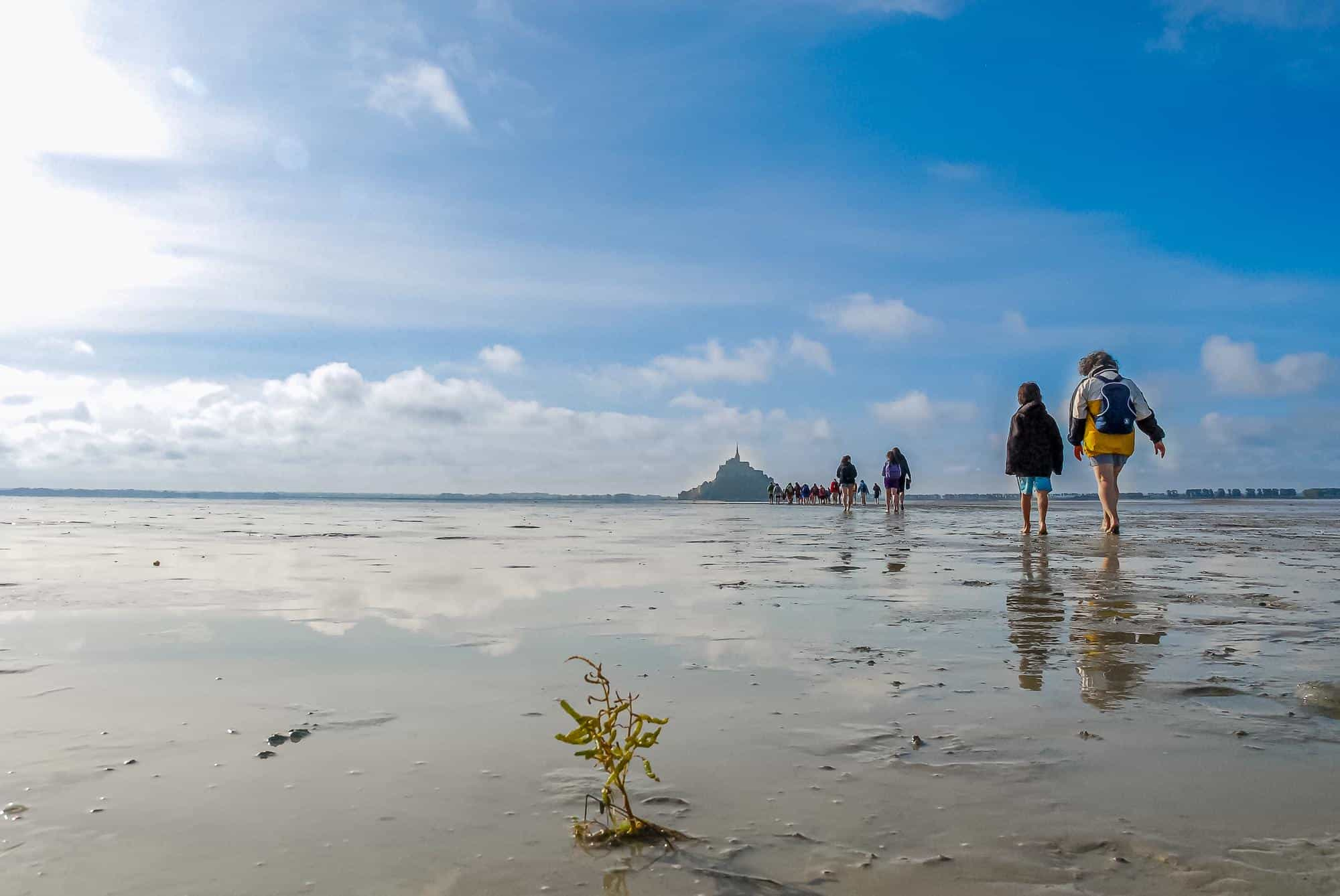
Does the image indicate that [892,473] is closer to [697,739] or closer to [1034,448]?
[1034,448]

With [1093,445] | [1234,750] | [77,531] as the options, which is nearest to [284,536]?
[77,531]

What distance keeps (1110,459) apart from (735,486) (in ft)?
440

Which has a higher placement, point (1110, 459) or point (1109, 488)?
point (1110, 459)

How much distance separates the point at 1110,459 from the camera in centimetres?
1188

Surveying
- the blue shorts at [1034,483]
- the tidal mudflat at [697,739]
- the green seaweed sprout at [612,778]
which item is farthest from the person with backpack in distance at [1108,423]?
the green seaweed sprout at [612,778]

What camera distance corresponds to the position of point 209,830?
6.23 feet

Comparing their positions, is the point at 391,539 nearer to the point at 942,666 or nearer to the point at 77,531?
the point at 77,531

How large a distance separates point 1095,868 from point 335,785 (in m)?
1.67

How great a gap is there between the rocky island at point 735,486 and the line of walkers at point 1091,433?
123506mm

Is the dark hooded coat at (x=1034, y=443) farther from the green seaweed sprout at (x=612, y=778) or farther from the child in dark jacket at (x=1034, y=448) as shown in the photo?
the green seaweed sprout at (x=612, y=778)

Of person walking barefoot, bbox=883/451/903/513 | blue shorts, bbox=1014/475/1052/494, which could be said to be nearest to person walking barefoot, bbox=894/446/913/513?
person walking barefoot, bbox=883/451/903/513

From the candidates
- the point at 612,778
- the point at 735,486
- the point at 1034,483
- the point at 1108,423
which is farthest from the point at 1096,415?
the point at 735,486

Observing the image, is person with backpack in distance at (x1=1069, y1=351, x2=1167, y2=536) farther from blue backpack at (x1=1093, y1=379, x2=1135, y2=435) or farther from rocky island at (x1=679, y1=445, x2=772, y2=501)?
rocky island at (x1=679, y1=445, x2=772, y2=501)

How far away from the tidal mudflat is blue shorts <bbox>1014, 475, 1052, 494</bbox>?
694 centimetres
